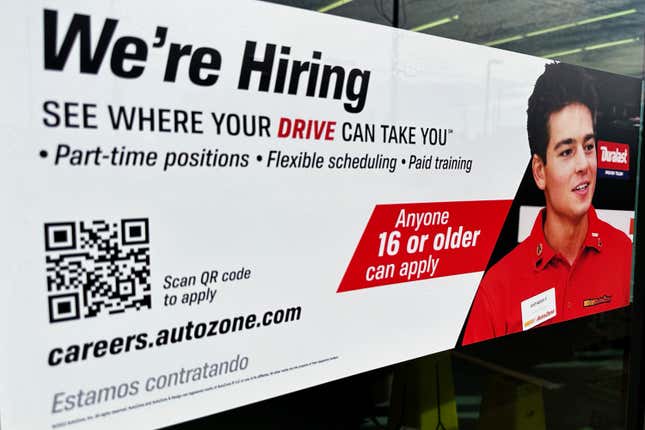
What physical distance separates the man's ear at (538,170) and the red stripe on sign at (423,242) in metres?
0.17

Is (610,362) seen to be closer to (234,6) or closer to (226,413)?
(226,413)

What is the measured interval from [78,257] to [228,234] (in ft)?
1.02

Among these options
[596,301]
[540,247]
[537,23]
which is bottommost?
[596,301]

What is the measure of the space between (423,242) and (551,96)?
753 millimetres

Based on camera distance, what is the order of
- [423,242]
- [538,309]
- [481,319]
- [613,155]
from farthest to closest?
1. [613,155]
2. [538,309]
3. [481,319]
4. [423,242]

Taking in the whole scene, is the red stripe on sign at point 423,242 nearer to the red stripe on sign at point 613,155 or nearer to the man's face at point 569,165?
the man's face at point 569,165

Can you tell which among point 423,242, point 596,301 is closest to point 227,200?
point 423,242

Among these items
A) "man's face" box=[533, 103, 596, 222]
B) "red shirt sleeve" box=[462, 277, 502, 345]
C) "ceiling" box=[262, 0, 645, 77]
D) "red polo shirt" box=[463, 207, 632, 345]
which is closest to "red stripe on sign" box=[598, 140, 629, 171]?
"man's face" box=[533, 103, 596, 222]

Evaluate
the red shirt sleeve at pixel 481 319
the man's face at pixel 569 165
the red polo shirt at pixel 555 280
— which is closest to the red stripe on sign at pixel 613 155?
the man's face at pixel 569 165

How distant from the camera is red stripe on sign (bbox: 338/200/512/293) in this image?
4.32 feet

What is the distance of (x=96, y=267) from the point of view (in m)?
0.96

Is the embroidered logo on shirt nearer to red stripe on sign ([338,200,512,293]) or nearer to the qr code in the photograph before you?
red stripe on sign ([338,200,512,293])

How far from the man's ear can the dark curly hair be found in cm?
2

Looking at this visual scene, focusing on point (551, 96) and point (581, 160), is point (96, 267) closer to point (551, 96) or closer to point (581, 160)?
point (551, 96)
